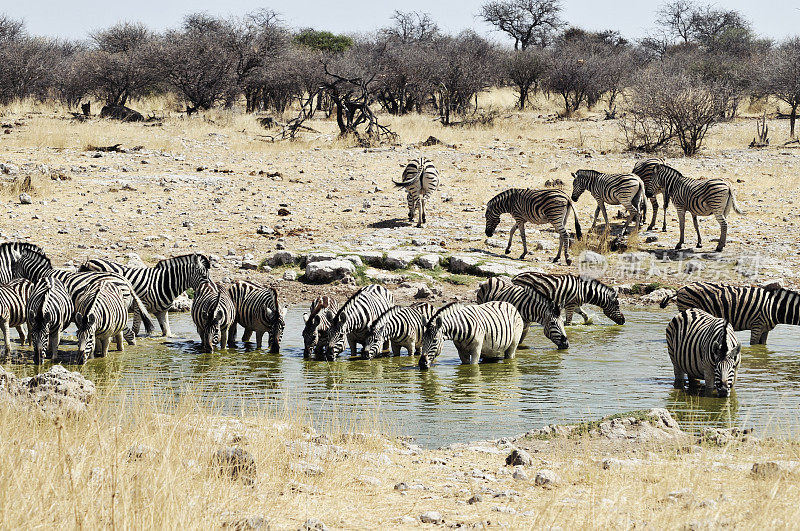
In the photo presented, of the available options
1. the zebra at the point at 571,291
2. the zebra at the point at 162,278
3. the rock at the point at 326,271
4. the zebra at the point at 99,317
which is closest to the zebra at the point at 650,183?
the zebra at the point at 571,291

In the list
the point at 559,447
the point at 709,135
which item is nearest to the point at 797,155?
the point at 709,135

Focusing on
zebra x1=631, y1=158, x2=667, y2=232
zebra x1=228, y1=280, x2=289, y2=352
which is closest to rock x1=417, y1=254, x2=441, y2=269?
zebra x1=228, y1=280, x2=289, y2=352

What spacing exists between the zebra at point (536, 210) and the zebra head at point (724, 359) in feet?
26.8

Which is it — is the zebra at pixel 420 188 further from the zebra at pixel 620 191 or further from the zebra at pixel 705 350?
the zebra at pixel 705 350

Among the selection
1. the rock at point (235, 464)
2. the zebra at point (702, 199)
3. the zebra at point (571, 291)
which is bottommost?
the rock at point (235, 464)

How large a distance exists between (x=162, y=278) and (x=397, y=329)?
11.7ft

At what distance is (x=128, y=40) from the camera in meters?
54.1

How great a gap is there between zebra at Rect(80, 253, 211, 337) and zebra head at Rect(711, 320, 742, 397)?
275 inches

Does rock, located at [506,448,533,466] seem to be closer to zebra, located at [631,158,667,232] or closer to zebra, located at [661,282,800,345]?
zebra, located at [661,282,800,345]

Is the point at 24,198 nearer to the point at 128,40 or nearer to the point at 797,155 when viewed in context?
the point at 797,155

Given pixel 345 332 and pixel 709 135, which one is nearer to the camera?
pixel 345 332

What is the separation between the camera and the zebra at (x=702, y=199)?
18234 millimetres

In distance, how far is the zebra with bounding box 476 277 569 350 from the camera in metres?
12.2

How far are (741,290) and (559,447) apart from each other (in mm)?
5753
